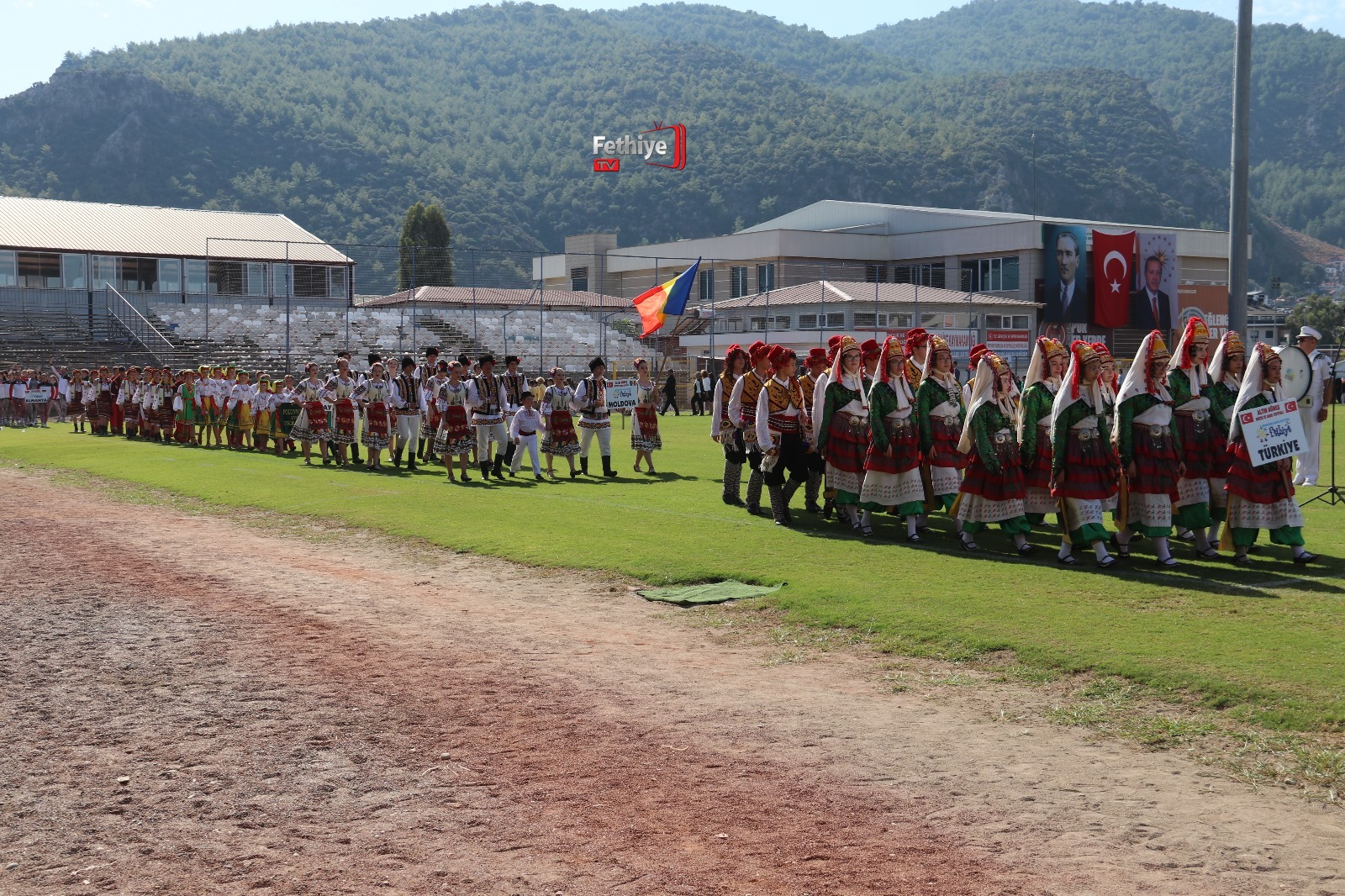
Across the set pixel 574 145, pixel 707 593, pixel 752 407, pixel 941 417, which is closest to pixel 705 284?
pixel 752 407

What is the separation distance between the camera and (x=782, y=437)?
46.9 feet

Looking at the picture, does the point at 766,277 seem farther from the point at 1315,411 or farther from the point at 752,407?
the point at 752,407

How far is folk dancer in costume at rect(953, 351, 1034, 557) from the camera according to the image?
38.7 ft

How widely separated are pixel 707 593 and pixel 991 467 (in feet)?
9.74

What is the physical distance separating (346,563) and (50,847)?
7.43 meters

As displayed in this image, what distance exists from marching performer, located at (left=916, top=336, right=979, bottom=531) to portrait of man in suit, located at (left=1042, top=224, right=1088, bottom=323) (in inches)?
2041

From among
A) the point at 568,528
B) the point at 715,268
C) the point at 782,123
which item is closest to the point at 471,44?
the point at 782,123

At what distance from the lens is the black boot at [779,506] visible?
1435 cm

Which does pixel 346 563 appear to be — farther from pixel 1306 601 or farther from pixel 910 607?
pixel 1306 601

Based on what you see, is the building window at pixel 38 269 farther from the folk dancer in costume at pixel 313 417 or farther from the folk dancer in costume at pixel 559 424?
the folk dancer in costume at pixel 559 424

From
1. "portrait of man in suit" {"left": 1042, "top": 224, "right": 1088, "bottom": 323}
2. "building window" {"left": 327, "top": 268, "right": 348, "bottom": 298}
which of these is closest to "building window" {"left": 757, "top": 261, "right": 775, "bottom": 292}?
"portrait of man in suit" {"left": 1042, "top": 224, "right": 1088, "bottom": 323}

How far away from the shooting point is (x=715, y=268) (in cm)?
6912

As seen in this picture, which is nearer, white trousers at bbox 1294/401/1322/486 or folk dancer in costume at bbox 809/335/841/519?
folk dancer in costume at bbox 809/335/841/519

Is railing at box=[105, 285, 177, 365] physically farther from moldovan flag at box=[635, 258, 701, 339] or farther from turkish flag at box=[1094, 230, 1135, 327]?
turkish flag at box=[1094, 230, 1135, 327]
